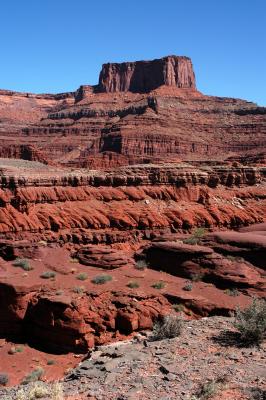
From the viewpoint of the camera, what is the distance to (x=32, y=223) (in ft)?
86.8

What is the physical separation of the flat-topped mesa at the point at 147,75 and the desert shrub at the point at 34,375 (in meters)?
109

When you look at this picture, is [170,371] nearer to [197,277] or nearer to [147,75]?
[197,277]

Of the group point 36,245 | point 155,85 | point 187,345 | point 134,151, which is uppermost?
point 155,85

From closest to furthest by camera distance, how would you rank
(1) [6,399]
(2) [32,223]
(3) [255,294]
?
(1) [6,399] → (3) [255,294] → (2) [32,223]

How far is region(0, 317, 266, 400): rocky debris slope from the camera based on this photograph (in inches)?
470

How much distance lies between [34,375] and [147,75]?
115 metres

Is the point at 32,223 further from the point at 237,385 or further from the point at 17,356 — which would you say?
the point at 237,385

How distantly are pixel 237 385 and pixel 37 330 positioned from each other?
8.97m

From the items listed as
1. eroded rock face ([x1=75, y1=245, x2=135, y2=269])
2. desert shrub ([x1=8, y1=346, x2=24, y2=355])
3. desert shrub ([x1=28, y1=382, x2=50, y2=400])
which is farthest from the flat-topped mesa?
desert shrub ([x1=28, y1=382, x2=50, y2=400])

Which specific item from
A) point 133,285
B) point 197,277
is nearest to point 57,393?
A: point 133,285

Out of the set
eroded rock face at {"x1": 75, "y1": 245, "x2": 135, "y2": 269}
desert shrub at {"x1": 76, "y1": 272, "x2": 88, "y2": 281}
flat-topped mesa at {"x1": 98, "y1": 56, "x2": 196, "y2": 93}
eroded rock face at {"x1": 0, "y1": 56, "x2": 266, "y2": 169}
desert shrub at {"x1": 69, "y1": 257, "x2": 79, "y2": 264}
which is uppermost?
flat-topped mesa at {"x1": 98, "y1": 56, "x2": 196, "y2": 93}

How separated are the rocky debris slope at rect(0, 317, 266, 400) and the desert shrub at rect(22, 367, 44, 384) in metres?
1.07

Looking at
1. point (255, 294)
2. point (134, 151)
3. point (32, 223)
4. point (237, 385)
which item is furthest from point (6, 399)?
point (134, 151)

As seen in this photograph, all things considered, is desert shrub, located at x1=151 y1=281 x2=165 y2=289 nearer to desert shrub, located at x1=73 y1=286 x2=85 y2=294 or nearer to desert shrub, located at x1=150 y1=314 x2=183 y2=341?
desert shrub, located at x1=73 y1=286 x2=85 y2=294
